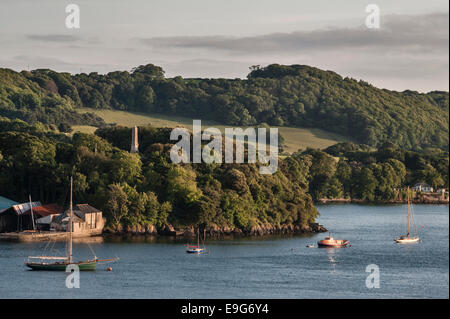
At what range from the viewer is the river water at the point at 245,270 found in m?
65.2

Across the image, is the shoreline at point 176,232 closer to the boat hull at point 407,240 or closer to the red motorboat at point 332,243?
the red motorboat at point 332,243

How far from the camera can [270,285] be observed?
2699 inches

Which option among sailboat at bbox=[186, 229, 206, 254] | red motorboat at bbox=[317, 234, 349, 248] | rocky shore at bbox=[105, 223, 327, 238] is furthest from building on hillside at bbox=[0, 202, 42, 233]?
red motorboat at bbox=[317, 234, 349, 248]

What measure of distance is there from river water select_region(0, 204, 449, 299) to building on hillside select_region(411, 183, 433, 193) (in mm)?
83832

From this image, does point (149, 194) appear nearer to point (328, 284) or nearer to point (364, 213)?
point (328, 284)

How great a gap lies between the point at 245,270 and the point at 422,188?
120 m

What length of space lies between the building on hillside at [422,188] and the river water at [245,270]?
83.8 m

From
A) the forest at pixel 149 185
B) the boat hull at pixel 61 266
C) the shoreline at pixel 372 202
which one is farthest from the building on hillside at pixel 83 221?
the shoreline at pixel 372 202

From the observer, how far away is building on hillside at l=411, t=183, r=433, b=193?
188 m

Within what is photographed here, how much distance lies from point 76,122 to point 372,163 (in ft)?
205

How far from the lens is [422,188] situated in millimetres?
189000

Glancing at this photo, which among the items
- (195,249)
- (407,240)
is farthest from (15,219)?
(407,240)

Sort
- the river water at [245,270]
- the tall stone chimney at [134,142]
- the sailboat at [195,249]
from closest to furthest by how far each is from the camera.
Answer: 1. the river water at [245,270]
2. the sailboat at [195,249]
3. the tall stone chimney at [134,142]
